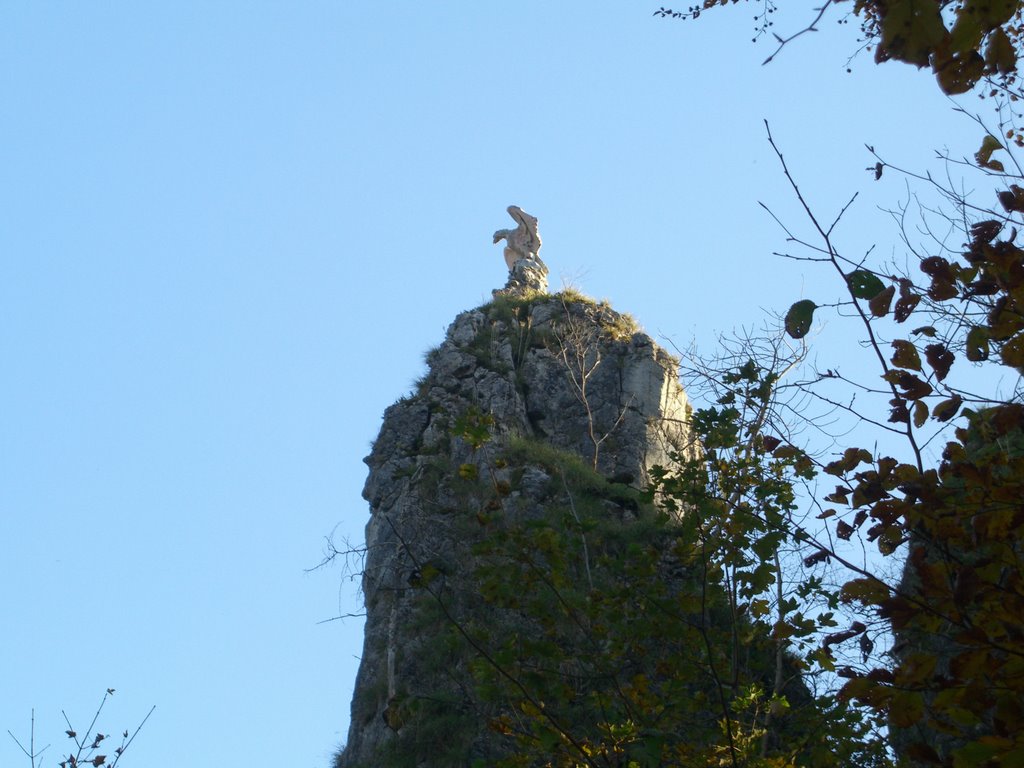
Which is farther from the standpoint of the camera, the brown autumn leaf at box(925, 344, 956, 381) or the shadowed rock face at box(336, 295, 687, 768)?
the shadowed rock face at box(336, 295, 687, 768)

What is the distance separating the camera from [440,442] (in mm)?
19516

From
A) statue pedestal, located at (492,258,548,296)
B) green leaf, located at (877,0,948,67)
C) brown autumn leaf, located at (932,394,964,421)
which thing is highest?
statue pedestal, located at (492,258,548,296)

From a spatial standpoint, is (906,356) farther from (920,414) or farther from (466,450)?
(466,450)

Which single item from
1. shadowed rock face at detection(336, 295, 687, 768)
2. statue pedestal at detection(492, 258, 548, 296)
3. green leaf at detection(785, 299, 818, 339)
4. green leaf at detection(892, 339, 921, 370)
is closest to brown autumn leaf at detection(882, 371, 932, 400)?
green leaf at detection(892, 339, 921, 370)

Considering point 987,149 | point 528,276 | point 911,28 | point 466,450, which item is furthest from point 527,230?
point 911,28

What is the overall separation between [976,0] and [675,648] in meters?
5.31

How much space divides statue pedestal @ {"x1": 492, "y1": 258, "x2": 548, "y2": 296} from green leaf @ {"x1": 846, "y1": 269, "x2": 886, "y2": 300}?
20506 millimetres

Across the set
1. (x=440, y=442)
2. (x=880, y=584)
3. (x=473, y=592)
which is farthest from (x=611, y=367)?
(x=880, y=584)

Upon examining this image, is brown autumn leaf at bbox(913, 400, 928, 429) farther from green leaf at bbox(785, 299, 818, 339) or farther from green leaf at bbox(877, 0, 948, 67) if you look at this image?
green leaf at bbox(877, 0, 948, 67)

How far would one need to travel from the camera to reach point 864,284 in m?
4.43

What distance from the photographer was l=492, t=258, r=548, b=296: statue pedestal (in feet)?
82.9

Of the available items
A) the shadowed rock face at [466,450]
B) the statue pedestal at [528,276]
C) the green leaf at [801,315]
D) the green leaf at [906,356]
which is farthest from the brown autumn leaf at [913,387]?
the statue pedestal at [528,276]

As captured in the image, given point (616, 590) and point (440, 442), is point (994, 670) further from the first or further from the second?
point (440, 442)

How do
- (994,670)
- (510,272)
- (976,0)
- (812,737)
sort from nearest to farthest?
(976,0) → (994,670) → (812,737) → (510,272)
